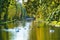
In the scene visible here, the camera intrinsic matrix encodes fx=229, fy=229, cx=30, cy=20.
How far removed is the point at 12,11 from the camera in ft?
199

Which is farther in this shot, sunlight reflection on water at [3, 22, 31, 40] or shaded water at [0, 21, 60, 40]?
sunlight reflection on water at [3, 22, 31, 40]

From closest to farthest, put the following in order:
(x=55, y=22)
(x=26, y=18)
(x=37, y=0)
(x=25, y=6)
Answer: (x=55, y=22) → (x=37, y=0) → (x=25, y=6) → (x=26, y=18)

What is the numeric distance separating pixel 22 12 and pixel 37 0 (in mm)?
12787

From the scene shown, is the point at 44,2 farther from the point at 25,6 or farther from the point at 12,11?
the point at 25,6

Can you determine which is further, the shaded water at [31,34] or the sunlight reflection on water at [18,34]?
the sunlight reflection on water at [18,34]

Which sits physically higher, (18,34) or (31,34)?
(31,34)

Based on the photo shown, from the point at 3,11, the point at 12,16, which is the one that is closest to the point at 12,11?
the point at 12,16

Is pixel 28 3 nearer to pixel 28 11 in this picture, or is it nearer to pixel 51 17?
pixel 28 11

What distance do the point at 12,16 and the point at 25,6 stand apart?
55.5ft

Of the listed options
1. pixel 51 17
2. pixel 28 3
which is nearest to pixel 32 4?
pixel 28 3

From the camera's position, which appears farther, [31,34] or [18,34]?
[18,34]

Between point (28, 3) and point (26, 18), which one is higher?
point (28, 3)

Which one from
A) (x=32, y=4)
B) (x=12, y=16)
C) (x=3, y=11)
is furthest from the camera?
(x=32, y=4)

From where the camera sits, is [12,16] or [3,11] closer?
[3,11]
